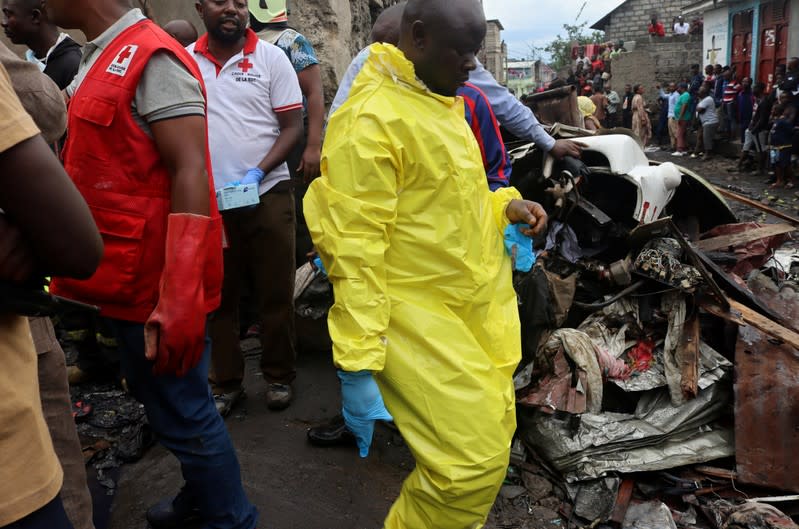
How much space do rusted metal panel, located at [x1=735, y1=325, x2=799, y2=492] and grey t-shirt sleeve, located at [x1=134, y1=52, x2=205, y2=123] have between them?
2.78 metres

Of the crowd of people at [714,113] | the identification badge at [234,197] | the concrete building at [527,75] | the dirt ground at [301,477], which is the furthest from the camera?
the concrete building at [527,75]

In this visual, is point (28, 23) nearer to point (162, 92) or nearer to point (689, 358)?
point (162, 92)

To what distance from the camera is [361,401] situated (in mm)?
1812

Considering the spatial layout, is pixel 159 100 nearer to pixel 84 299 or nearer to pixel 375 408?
pixel 84 299

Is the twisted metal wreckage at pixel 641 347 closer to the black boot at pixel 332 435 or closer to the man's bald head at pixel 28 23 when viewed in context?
the black boot at pixel 332 435

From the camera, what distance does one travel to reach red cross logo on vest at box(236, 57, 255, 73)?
9.98 ft

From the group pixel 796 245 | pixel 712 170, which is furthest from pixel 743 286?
pixel 712 170

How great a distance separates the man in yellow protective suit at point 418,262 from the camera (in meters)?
1.79

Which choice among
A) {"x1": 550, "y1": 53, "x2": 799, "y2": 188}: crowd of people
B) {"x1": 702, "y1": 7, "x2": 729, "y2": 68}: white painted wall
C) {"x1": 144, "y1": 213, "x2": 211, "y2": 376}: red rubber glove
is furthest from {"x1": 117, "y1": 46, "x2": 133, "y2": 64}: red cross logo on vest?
{"x1": 702, "y1": 7, "x2": 729, "y2": 68}: white painted wall

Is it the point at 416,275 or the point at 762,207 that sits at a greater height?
the point at 416,275

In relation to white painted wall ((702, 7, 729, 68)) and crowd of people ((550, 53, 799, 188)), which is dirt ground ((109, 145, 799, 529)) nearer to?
crowd of people ((550, 53, 799, 188))

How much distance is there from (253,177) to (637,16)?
30967 mm

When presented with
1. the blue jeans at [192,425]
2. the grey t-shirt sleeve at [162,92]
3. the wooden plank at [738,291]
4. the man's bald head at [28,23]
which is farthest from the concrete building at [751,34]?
the blue jeans at [192,425]

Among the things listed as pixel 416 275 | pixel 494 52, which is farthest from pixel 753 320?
pixel 494 52
